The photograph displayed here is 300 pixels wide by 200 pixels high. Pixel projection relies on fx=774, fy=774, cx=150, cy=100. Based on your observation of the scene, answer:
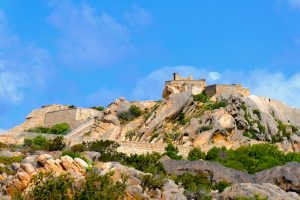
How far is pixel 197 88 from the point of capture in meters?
93.2

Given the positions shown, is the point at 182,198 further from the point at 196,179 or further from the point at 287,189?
the point at 287,189

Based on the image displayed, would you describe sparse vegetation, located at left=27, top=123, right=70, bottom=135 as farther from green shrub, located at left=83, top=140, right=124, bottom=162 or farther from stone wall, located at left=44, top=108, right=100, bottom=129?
green shrub, located at left=83, top=140, right=124, bottom=162

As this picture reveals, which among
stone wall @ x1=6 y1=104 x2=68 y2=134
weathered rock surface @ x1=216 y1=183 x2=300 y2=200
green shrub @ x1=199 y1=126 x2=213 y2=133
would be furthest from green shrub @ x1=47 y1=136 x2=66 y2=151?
stone wall @ x1=6 y1=104 x2=68 y2=134

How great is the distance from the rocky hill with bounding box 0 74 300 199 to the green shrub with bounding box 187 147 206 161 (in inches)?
35.4

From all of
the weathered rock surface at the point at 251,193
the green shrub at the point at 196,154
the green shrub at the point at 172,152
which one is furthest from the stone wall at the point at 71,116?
the weathered rock surface at the point at 251,193

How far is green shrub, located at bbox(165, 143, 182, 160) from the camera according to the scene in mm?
71044

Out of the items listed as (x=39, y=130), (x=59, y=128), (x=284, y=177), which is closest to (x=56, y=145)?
(x=284, y=177)

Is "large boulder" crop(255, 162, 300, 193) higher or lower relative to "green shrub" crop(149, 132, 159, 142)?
lower

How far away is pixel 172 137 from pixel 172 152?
5.44 meters

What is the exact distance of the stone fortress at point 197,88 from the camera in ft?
294

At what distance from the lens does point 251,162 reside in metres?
70.8

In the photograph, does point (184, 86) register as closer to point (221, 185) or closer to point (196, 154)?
point (196, 154)

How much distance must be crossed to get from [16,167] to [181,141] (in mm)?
26235

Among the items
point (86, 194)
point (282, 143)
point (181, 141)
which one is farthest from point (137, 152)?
point (86, 194)
